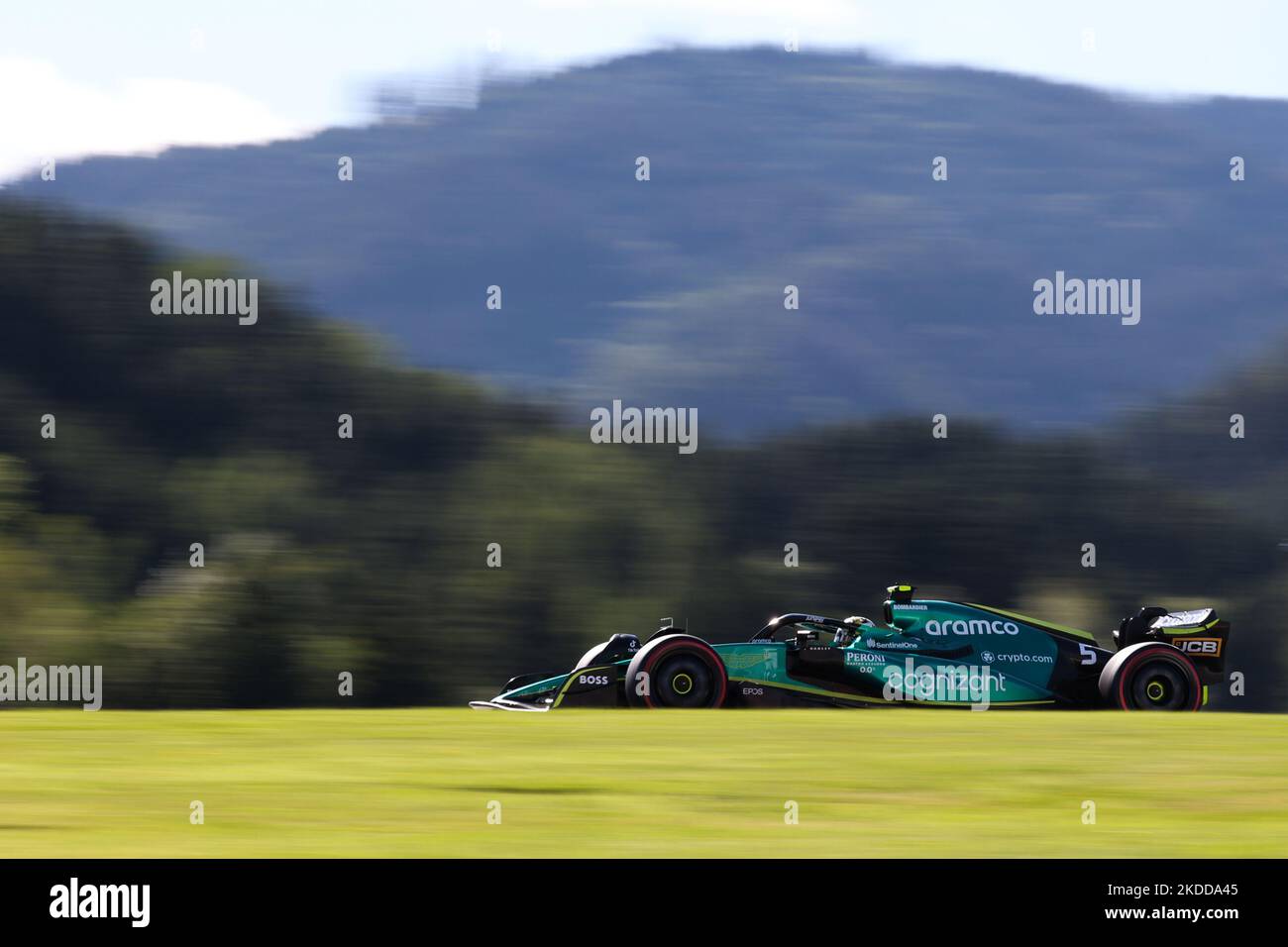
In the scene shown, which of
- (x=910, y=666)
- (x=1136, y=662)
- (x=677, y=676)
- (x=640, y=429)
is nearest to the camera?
(x=677, y=676)

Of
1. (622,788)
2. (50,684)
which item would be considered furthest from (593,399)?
(622,788)

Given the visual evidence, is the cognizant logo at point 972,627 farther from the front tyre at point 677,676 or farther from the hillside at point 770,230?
the hillside at point 770,230

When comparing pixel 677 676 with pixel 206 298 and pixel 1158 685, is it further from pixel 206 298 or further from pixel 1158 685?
pixel 206 298

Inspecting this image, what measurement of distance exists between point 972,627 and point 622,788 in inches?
250

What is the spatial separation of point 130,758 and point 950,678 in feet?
21.4

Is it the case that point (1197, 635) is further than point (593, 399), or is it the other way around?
point (593, 399)

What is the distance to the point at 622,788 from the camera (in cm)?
585

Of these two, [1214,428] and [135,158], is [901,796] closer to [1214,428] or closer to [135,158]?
[1214,428]

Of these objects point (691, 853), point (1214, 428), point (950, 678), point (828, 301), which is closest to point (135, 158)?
point (828, 301)

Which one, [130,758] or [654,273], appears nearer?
[130,758]

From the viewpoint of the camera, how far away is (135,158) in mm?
39594

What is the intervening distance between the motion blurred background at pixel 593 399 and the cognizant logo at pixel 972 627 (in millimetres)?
8519

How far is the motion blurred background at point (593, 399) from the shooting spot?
66.9 ft

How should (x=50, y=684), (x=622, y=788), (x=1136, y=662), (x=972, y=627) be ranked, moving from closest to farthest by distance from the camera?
(x=622, y=788), (x=1136, y=662), (x=972, y=627), (x=50, y=684)
